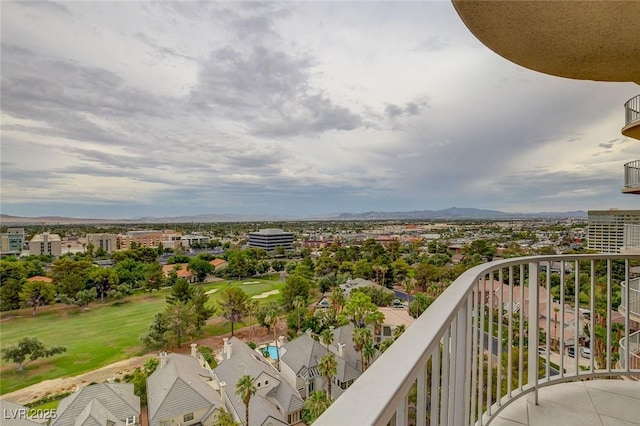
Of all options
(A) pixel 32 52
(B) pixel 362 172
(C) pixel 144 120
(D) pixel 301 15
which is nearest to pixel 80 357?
(A) pixel 32 52

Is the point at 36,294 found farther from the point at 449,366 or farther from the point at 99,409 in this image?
the point at 449,366

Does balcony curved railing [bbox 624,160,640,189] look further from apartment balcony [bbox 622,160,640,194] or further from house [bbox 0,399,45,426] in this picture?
house [bbox 0,399,45,426]

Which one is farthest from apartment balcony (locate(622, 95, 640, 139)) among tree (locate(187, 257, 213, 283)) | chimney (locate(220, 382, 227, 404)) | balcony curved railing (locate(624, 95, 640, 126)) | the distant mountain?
tree (locate(187, 257, 213, 283))

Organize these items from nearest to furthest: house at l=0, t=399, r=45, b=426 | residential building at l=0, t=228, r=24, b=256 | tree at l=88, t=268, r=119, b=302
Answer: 1. house at l=0, t=399, r=45, b=426
2. residential building at l=0, t=228, r=24, b=256
3. tree at l=88, t=268, r=119, b=302

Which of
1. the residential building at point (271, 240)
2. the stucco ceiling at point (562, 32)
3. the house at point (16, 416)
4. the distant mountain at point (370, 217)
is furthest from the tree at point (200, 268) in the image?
the stucco ceiling at point (562, 32)

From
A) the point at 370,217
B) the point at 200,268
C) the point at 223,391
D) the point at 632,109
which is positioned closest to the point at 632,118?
the point at 632,109

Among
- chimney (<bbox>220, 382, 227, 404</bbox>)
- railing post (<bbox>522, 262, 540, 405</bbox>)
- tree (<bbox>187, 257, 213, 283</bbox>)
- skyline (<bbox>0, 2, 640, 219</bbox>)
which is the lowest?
chimney (<bbox>220, 382, 227, 404</bbox>)
